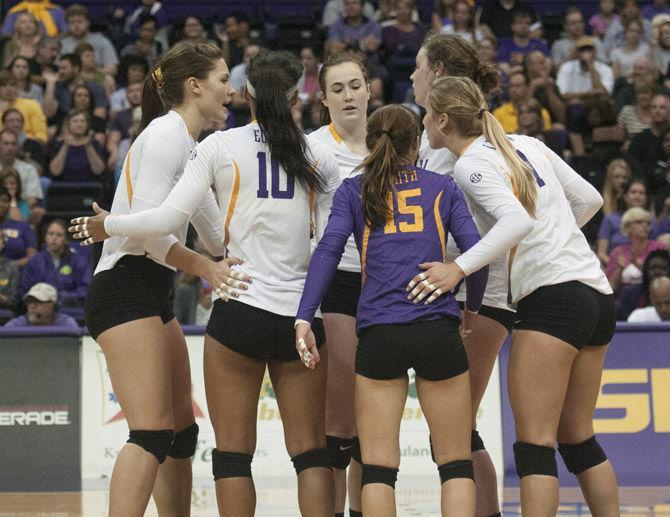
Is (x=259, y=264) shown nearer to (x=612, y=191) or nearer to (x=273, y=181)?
(x=273, y=181)

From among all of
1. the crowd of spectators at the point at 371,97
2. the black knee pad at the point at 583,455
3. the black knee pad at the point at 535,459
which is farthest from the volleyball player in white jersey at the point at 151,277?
the crowd of spectators at the point at 371,97

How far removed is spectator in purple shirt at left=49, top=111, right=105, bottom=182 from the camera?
11.5m

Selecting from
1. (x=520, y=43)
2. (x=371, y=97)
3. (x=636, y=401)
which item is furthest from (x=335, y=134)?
(x=520, y=43)

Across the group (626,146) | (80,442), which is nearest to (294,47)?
(626,146)

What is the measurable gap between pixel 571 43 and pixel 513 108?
7.77 feet

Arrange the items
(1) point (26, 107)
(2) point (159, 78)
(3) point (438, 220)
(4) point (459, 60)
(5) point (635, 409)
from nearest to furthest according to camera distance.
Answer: (3) point (438, 220), (2) point (159, 78), (4) point (459, 60), (5) point (635, 409), (1) point (26, 107)

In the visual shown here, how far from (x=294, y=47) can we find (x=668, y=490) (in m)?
7.70

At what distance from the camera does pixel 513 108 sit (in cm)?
1155

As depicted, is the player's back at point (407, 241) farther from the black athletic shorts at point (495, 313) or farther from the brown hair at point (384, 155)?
the black athletic shorts at point (495, 313)

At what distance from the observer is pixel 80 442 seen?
310 inches

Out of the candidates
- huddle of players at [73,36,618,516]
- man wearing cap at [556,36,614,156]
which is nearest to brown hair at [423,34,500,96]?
huddle of players at [73,36,618,516]

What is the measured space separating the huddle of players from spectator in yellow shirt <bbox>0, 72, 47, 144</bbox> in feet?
24.2

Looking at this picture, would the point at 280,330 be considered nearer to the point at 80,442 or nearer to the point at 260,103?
the point at 260,103

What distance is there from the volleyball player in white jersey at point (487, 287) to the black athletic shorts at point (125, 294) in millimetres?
1235
